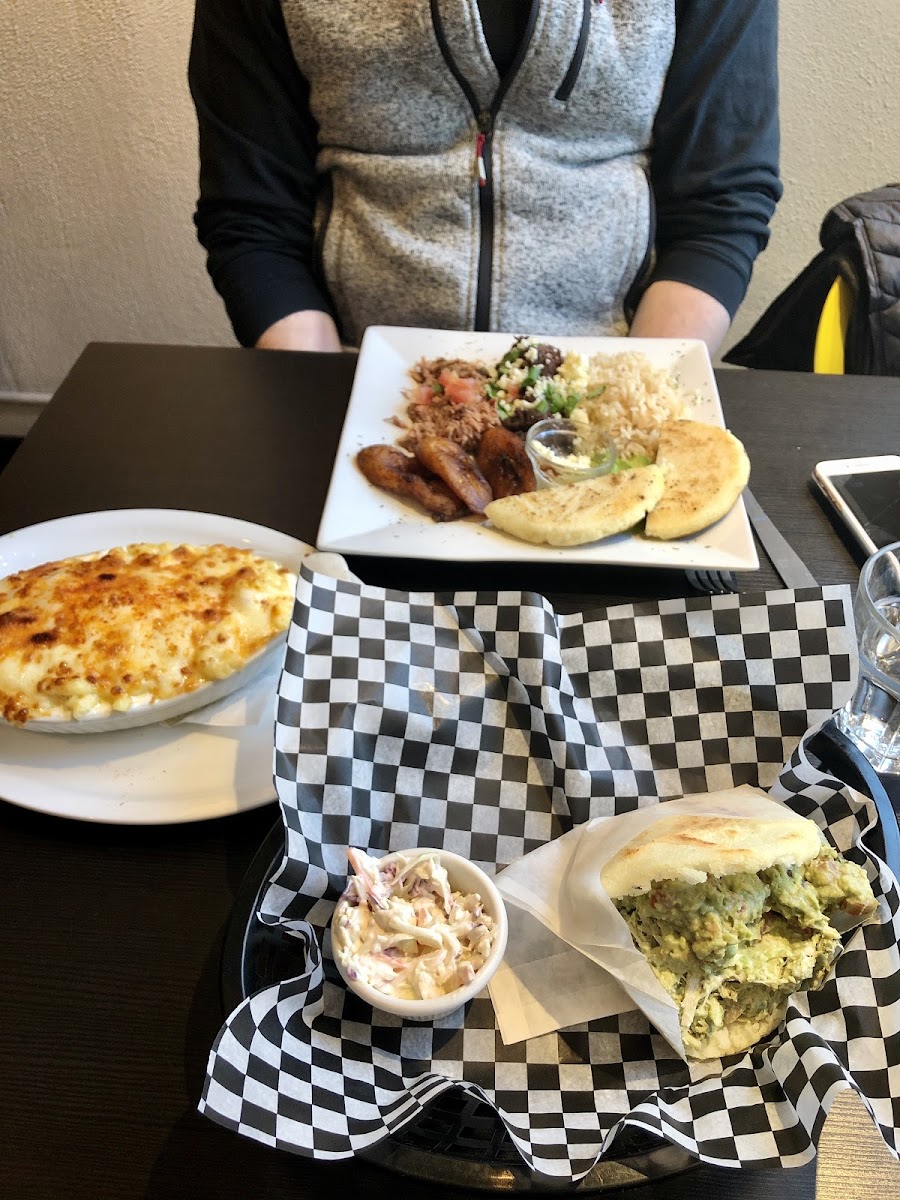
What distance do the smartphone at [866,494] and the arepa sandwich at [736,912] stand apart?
0.69 m

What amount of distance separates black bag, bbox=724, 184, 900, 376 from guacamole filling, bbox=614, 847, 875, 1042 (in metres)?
1.43

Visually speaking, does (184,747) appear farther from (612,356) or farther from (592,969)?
(612,356)

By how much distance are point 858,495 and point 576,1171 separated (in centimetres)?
110

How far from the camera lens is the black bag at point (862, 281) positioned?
71.1 inches

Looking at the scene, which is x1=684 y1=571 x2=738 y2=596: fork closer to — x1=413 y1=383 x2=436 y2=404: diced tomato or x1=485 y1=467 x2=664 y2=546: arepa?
x1=485 y1=467 x2=664 y2=546: arepa

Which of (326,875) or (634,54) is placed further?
(634,54)

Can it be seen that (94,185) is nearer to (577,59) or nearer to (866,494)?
(577,59)

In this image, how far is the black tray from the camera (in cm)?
63

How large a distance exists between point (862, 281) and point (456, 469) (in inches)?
42.1

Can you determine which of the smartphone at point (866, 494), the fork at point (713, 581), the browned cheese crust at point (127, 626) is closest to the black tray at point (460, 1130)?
the browned cheese crust at point (127, 626)

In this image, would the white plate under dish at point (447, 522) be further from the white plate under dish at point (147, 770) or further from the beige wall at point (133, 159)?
the beige wall at point (133, 159)

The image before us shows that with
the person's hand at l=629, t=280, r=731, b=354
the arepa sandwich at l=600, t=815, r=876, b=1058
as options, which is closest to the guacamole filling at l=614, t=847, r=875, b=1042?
the arepa sandwich at l=600, t=815, r=876, b=1058

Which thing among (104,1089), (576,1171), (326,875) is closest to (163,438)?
(326,875)

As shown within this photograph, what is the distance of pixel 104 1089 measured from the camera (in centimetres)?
76
